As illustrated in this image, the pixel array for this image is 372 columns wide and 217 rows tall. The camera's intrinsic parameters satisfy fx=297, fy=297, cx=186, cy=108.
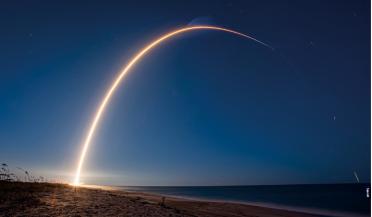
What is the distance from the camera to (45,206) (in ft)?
45.0

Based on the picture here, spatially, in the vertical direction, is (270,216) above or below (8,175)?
below

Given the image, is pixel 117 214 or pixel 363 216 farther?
pixel 363 216

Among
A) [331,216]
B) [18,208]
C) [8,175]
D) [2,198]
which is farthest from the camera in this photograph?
[331,216]

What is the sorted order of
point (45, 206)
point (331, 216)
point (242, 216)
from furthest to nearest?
point (331, 216) → point (242, 216) → point (45, 206)

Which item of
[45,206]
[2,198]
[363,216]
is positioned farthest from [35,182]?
[363,216]

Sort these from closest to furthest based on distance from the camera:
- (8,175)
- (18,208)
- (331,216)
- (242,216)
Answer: (18,208)
(8,175)
(242,216)
(331,216)

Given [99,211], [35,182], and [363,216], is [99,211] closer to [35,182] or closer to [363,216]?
[35,182]

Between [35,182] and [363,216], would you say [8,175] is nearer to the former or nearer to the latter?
[35,182]

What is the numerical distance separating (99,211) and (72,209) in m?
1.23

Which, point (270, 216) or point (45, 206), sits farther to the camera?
point (270, 216)

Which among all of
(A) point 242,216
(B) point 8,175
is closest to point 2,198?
(B) point 8,175

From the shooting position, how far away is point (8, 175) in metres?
21.3

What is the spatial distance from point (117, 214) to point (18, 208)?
4.19 metres

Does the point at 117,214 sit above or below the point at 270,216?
above
